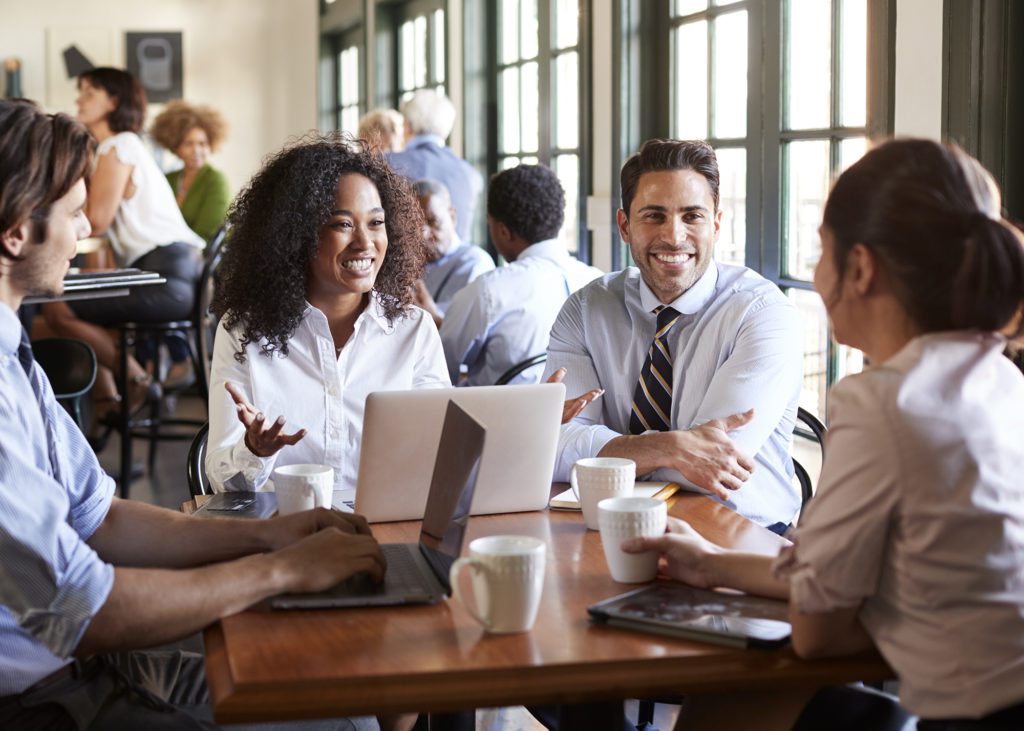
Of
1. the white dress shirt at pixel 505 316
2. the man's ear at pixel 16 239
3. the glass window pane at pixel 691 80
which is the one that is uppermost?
the glass window pane at pixel 691 80

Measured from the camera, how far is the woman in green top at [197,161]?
6180 mm

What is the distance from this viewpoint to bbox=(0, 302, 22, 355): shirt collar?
1.42 metres

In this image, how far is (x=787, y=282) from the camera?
341 cm

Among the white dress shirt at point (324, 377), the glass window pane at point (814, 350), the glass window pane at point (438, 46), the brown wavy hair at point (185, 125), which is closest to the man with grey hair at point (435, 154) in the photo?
the glass window pane at point (438, 46)

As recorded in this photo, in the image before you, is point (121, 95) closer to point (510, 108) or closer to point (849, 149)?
point (510, 108)

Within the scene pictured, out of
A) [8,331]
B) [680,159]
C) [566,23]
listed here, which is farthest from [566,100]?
[8,331]

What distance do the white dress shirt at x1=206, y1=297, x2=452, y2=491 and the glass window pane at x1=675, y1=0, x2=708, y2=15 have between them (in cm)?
201

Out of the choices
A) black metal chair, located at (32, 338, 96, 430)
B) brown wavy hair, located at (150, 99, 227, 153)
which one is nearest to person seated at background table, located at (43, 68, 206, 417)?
black metal chair, located at (32, 338, 96, 430)

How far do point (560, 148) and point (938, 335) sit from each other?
394 cm

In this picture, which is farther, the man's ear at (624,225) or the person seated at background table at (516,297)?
the person seated at background table at (516,297)

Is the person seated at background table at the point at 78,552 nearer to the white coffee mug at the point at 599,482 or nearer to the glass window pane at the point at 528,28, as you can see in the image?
the white coffee mug at the point at 599,482

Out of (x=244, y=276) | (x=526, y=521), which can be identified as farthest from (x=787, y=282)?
(x=526, y=521)

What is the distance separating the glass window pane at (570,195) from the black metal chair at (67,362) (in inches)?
76.0

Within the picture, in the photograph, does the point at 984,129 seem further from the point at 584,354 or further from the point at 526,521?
the point at 526,521
